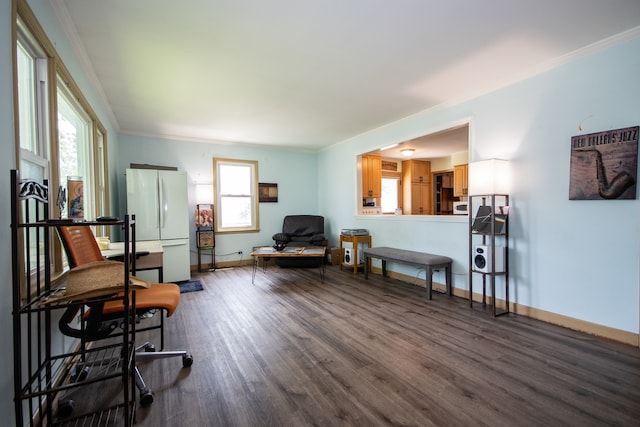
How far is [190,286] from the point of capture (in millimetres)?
4488

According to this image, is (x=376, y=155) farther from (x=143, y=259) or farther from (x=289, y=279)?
(x=143, y=259)

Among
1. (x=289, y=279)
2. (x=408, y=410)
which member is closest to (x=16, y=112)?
(x=408, y=410)

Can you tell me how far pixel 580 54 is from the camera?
2.64 metres

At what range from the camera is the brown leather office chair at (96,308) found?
1.63 meters

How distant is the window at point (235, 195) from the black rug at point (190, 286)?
1387 millimetres

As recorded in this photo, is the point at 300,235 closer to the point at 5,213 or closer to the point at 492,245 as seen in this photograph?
the point at 492,245

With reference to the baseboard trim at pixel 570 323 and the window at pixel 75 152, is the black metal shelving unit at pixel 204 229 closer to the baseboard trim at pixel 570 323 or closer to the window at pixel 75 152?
the window at pixel 75 152

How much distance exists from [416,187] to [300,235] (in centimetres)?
377

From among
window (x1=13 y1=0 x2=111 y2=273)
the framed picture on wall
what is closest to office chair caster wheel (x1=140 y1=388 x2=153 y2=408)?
window (x1=13 y1=0 x2=111 y2=273)

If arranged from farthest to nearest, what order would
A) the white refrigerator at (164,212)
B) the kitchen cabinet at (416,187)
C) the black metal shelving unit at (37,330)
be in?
1. the kitchen cabinet at (416,187)
2. the white refrigerator at (164,212)
3. the black metal shelving unit at (37,330)

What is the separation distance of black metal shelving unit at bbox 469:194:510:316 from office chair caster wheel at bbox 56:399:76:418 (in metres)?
3.55

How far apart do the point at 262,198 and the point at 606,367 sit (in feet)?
18.7

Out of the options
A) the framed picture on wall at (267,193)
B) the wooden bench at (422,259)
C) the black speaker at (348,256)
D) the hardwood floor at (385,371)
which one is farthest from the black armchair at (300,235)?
the hardwood floor at (385,371)

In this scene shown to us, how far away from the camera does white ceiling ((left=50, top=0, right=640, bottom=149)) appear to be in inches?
81.4
